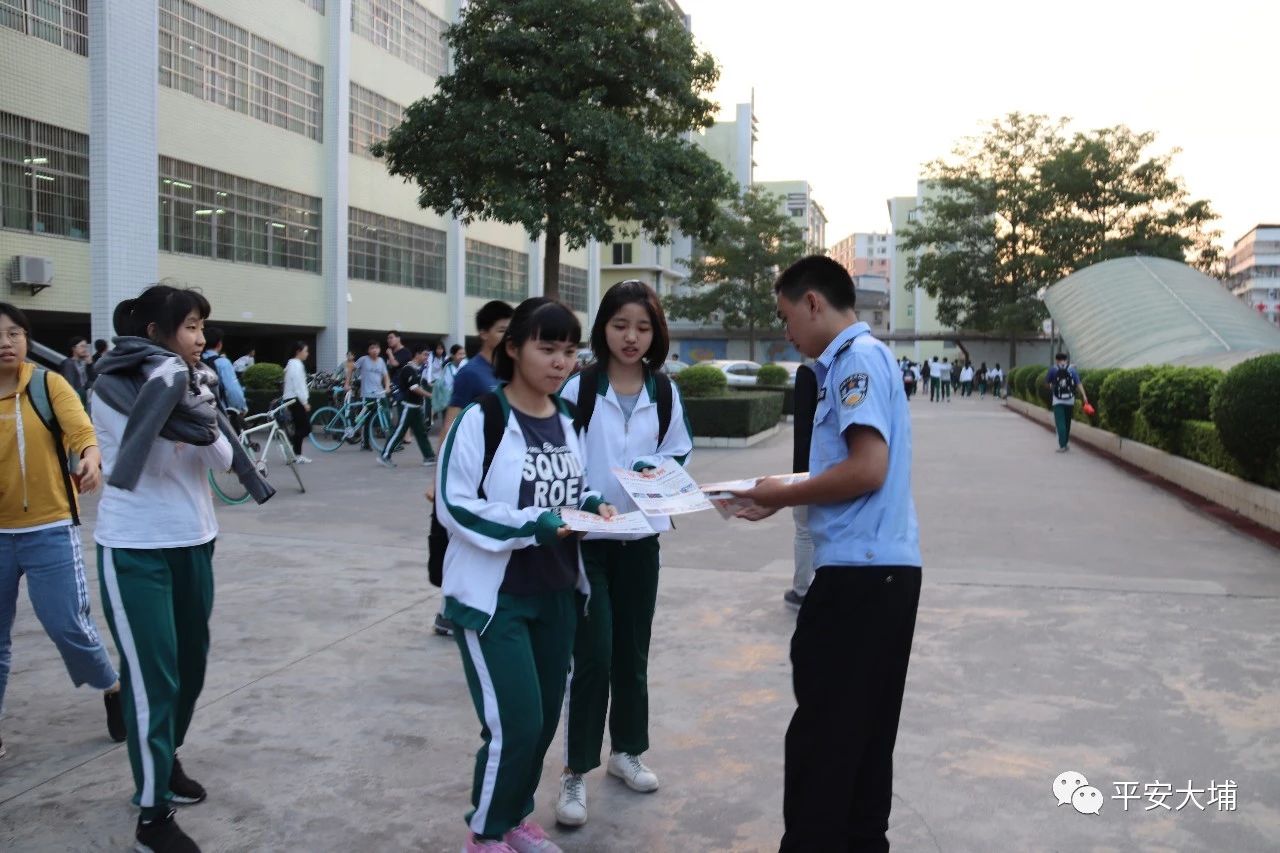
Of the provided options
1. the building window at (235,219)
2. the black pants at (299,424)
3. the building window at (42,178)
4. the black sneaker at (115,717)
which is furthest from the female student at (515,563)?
the building window at (235,219)

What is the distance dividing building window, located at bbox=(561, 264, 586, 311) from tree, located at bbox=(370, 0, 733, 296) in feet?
81.6

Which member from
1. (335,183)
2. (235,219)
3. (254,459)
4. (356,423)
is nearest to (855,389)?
(254,459)

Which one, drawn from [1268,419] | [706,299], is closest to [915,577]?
[1268,419]

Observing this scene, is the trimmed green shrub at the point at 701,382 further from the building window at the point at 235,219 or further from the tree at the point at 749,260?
the tree at the point at 749,260

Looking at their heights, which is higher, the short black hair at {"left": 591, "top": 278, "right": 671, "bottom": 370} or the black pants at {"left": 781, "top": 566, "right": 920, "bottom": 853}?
the short black hair at {"left": 591, "top": 278, "right": 671, "bottom": 370}

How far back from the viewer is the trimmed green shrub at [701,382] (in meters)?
19.0

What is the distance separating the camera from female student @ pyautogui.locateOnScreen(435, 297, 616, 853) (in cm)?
279

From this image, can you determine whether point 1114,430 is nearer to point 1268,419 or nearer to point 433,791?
point 1268,419

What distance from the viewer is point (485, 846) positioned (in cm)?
283

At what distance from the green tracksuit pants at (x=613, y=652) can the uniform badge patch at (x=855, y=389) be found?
3.66 feet

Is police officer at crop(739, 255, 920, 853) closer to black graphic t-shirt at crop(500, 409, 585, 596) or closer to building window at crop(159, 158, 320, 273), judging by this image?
black graphic t-shirt at crop(500, 409, 585, 596)

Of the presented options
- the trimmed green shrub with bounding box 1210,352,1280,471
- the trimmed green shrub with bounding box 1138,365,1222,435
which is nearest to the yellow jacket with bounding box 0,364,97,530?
the trimmed green shrub with bounding box 1210,352,1280,471

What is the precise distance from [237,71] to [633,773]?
23832 millimetres

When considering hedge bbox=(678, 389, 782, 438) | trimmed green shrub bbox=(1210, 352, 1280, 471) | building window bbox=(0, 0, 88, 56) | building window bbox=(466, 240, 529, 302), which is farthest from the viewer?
building window bbox=(466, 240, 529, 302)
